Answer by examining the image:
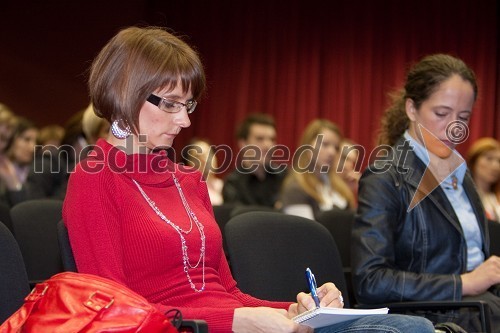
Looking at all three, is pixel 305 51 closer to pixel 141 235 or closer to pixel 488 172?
pixel 488 172

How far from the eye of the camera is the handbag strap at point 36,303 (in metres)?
1.64

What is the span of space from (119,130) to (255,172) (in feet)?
13.3

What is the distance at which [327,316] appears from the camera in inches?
75.1

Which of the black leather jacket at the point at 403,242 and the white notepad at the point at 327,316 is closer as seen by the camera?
the white notepad at the point at 327,316

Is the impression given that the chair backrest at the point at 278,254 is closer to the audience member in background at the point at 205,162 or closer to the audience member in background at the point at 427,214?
the audience member in background at the point at 427,214

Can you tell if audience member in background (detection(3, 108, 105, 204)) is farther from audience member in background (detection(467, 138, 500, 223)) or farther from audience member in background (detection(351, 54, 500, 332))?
audience member in background (detection(467, 138, 500, 223))

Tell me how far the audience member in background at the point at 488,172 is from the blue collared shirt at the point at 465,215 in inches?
113

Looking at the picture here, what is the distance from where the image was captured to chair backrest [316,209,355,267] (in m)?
3.71

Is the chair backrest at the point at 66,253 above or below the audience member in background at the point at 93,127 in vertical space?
above

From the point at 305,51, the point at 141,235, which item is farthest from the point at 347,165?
the point at 141,235

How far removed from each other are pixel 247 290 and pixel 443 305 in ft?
1.99

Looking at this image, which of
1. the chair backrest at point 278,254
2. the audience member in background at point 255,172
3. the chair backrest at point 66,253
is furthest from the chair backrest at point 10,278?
the audience member in background at point 255,172

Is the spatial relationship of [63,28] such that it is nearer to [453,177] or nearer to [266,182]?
[266,182]

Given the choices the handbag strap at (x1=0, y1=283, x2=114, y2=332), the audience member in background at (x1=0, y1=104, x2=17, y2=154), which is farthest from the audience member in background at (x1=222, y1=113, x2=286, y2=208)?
the handbag strap at (x1=0, y1=283, x2=114, y2=332)
